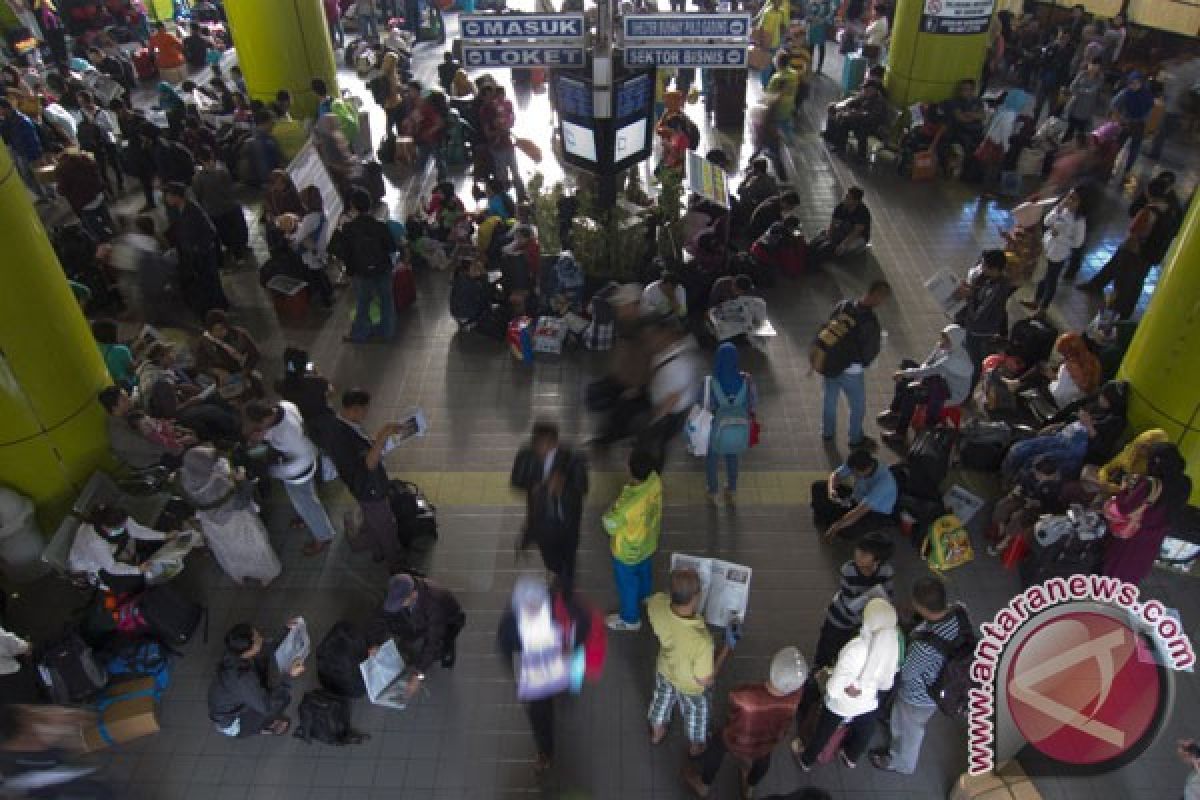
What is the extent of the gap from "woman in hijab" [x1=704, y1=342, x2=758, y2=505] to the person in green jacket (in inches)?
48.3

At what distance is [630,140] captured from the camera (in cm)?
964

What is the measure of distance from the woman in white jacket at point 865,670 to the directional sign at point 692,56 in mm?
5967

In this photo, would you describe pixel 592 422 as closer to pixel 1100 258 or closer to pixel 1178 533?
pixel 1178 533

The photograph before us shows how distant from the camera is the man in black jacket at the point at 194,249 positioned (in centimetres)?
877

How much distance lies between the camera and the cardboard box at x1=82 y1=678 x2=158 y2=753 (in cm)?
545

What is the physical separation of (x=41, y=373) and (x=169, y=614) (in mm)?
2083

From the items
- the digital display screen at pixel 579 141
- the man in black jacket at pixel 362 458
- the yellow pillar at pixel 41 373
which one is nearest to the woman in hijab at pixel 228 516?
the man in black jacket at pixel 362 458

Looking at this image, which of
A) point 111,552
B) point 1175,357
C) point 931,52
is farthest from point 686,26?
point 931,52

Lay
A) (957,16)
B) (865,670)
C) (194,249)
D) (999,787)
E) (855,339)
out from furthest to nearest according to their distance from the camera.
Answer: (957,16) < (194,249) < (855,339) < (999,787) < (865,670)

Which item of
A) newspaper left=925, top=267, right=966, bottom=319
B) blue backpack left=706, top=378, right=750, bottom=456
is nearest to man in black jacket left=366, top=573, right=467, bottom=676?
blue backpack left=706, top=378, right=750, bottom=456

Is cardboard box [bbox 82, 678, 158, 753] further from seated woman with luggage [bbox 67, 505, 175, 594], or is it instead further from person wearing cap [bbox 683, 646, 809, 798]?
person wearing cap [bbox 683, 646, 809, 798]

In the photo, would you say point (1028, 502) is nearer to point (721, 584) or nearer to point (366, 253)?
point (721, 584)

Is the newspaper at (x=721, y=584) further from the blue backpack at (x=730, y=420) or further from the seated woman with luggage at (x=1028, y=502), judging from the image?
the seated woman with luggage at (x=1028, y=502)

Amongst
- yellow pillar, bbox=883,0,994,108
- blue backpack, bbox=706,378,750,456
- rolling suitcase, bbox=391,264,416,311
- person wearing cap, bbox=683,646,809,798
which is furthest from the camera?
yellow pillar, bbox=883,0,994,108
